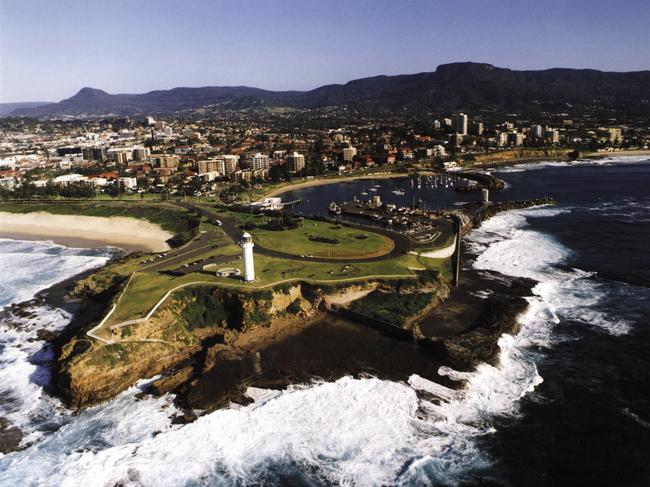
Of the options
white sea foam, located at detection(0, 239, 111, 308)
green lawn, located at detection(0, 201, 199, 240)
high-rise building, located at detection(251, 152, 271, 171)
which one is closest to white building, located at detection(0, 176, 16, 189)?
green lawn, located at detection(0, 201, 199, 240)

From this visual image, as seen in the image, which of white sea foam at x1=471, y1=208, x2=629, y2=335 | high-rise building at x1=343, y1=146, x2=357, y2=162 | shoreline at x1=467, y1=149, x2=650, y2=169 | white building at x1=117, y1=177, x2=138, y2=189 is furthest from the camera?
shoreline at x1=467, y1=149, x2=650, y2=169

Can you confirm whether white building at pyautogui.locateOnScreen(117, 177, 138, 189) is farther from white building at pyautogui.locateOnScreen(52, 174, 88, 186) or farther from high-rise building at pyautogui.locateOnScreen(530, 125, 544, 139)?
high-rise building at pyautogui.locateOnScreen(530, 125, 544, 139)

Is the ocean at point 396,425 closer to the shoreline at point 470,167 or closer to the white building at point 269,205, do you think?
the white building at point 269,205

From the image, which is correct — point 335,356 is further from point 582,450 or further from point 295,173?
point 295,173

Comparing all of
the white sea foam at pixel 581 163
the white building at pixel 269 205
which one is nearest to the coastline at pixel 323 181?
the white building at pixel 269 205

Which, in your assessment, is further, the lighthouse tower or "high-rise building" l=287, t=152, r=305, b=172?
"high-rise building" l=287, t=152, r=305, b=172

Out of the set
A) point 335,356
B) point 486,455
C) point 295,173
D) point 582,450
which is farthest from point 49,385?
point 295,173

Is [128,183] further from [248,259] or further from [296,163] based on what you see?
[248,259]
